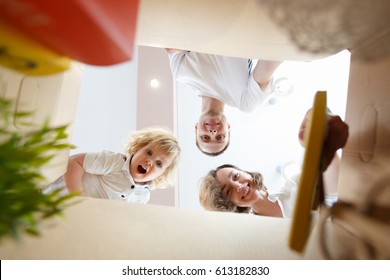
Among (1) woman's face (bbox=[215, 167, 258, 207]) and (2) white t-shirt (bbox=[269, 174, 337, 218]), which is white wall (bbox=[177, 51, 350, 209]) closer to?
(2) white t-shirt (bbox=[269, 174, 337, 218])

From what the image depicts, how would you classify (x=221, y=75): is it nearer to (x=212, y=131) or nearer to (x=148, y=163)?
(x=212, y=131)

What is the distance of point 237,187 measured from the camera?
119 centimetres

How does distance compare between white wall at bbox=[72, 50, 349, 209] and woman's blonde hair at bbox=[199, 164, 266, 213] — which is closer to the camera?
woman's blonde hair at bbox=[199, 164, 266, 213]

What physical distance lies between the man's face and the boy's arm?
50 centimetres

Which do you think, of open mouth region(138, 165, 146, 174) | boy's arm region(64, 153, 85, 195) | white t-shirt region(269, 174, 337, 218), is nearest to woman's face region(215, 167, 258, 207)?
white t-shirt region(269, 174, 337, 218)

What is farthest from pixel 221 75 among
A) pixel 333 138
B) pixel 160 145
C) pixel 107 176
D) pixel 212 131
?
pixel 333 138

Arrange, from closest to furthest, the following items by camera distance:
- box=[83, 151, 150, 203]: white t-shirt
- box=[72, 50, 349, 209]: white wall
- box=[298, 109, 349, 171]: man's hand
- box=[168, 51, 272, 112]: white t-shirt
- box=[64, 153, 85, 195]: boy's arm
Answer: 1. box=[298, 109, 349, 171]: man's hand
2. box=[64, 153, 85, 195]: boy's arm
3. box=[83, 151, 150, 203]: white t-shirt
4. box=[168, 51, 272, 112]: white t-shirt
5. box=[72, 50, 349, 209]: white wall

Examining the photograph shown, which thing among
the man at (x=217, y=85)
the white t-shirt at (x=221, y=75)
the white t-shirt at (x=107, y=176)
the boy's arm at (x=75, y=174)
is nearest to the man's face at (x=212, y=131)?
the man at (x=217, y=85)

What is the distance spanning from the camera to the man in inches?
53.4

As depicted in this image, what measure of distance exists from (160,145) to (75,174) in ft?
1.08

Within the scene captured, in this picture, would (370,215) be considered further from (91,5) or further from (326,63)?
(326,63)

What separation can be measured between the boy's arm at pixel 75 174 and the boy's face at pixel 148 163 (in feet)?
0.59

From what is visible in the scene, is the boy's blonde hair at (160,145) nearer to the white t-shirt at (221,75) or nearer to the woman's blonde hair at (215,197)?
the woman's blonde hair at (215,197)

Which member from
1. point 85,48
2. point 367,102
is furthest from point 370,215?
point 85,48
